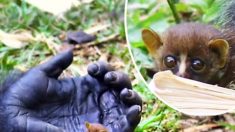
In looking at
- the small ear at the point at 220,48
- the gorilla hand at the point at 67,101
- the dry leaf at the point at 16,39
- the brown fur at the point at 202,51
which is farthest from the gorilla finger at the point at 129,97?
the dry leaf at the point at 16,39

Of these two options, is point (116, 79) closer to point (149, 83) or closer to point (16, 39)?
point (149, 83)

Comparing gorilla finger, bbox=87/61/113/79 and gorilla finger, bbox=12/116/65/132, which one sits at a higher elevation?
gorilla finger, bbox=87/61/113/79

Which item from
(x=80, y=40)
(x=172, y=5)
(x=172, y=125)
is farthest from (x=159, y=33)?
(x=80, y=40)

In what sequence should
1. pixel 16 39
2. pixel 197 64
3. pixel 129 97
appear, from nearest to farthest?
pixel 197 64 → pixel 129 97 → pixel 16 39

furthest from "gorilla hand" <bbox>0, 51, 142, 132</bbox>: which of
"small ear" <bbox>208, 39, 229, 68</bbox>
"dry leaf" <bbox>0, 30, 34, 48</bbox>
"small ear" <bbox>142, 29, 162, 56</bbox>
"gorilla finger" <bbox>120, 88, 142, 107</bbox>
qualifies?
"dry leaf" <bbox>0, 30, 34, 48</bbox>

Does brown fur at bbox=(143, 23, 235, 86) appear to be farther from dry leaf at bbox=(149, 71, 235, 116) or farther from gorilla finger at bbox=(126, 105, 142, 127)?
gorilla finger at bbox=(126, 105, 142, 127)

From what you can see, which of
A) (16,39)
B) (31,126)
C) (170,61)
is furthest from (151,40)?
(16,39)

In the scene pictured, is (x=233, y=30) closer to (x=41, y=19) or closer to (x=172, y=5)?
(x=172, y=5)
